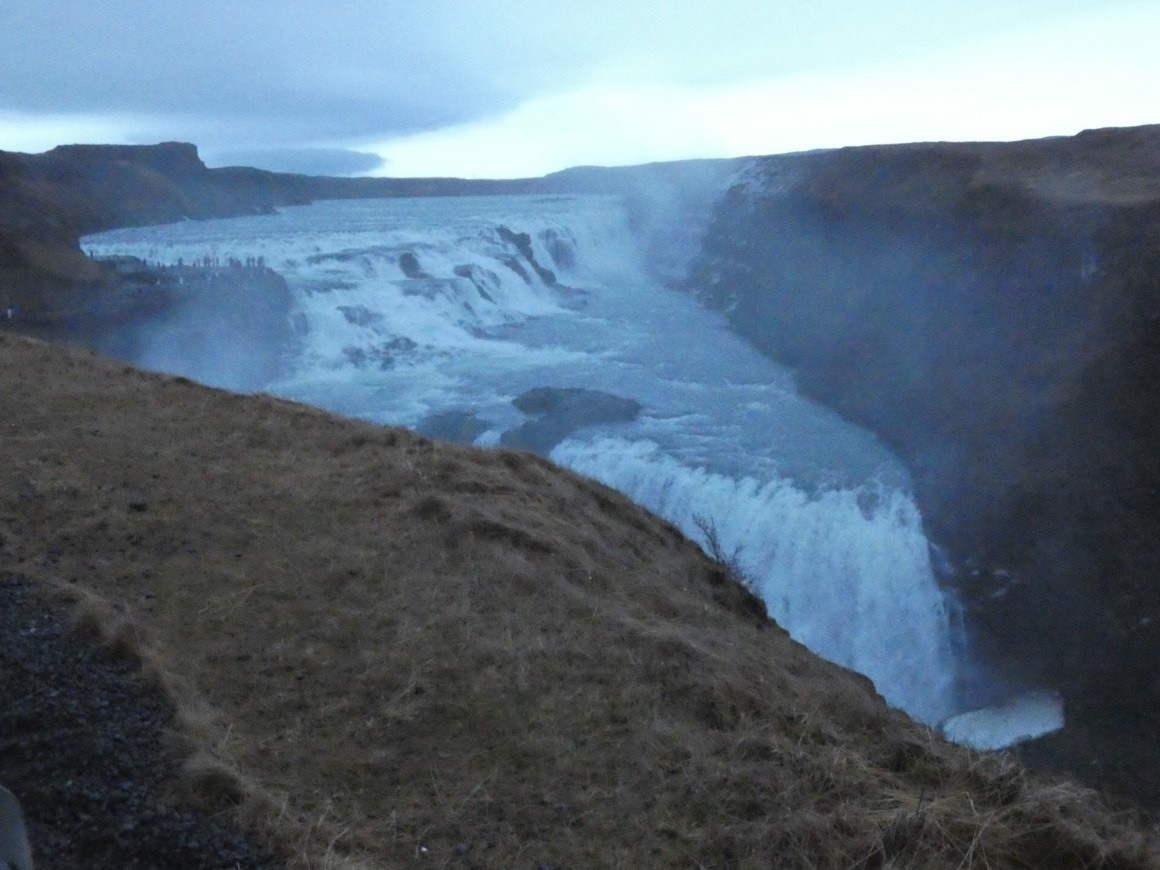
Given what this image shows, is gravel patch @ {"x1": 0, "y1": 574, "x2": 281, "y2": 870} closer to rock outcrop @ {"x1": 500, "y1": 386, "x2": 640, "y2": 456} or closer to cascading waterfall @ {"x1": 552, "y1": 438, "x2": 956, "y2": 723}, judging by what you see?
cascading waterfall @ {"x1": 552, "y1": 438, "x2": 956, "y2": 723}

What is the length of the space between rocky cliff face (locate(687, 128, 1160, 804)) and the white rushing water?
1037mm

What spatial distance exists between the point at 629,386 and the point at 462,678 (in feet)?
62.6

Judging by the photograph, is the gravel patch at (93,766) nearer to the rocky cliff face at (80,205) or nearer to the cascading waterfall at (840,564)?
the cascading waterfall at (840,564)

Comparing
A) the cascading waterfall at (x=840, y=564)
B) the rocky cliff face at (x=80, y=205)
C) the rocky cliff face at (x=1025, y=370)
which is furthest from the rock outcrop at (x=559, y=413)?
the rocky cliff face at (x=80, y=205)

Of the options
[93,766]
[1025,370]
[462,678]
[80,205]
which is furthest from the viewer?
[80,205]

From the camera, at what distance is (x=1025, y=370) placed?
19172mm

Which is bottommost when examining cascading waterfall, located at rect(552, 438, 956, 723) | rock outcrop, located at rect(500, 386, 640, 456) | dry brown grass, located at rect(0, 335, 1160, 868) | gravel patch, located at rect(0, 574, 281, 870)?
cascading waterfall, located at rect(552, 438, 956, 723)

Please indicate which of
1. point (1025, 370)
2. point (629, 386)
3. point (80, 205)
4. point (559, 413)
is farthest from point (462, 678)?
point (80, 205)

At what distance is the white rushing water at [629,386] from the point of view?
14969 millimetres

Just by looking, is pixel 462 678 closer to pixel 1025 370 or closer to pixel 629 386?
pixel 1025 370

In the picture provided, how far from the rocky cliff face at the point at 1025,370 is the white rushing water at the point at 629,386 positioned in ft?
3.40

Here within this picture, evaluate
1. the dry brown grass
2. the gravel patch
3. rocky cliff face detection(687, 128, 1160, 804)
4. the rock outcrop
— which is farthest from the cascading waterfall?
the gravel patch

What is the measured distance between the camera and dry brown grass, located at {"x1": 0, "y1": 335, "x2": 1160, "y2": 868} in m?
3.88

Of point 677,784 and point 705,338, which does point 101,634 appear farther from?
point 705,338
